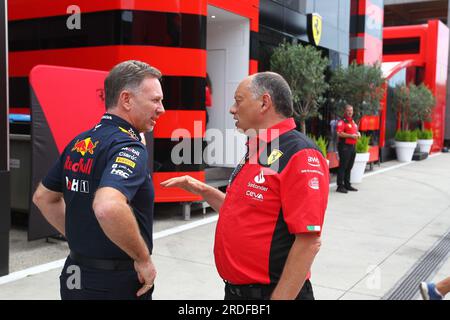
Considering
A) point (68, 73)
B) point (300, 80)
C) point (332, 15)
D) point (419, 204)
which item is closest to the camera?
point (68, 73)

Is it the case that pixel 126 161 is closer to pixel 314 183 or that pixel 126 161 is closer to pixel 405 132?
pixel 314 183

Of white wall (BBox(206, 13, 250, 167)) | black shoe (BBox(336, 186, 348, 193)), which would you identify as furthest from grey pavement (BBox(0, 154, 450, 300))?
white wall (BBox(206, 13, 250, 167))

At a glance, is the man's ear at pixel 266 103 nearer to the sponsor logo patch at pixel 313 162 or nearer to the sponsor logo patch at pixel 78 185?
the sponsor logo patch at pixel 313 162

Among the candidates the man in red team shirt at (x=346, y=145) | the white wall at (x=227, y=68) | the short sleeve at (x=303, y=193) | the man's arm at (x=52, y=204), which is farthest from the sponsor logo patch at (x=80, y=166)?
the man in red team shirt at (x=346, y=145)

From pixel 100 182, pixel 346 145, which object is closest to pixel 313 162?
pixel 100 182

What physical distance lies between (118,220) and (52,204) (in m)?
0.71

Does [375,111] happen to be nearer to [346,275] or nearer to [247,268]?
[346,275]

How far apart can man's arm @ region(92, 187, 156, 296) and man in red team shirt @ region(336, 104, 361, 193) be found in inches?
340

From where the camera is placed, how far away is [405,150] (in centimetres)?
1741

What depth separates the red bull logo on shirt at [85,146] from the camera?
204cm

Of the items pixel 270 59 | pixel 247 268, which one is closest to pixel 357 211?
pixel 270 59

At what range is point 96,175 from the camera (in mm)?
2002

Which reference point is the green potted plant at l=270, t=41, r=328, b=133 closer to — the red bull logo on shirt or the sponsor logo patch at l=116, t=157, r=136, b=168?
the red bull logo on shirt

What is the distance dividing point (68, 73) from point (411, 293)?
13.7 feet
